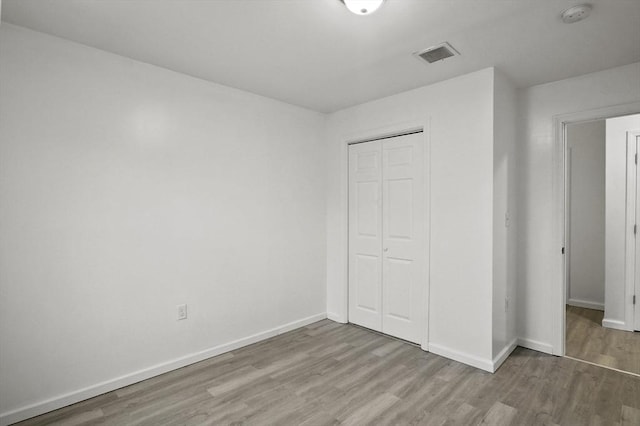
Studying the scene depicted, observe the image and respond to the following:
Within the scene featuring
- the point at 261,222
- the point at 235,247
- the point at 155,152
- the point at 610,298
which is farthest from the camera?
the point at 610,298

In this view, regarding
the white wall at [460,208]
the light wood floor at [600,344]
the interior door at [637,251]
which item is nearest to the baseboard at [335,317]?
the white wall at [460,208]

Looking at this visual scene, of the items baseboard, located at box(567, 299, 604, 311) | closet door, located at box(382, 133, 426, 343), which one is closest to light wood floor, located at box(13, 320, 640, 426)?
closet door, located at box(382, 133, 426, 343)

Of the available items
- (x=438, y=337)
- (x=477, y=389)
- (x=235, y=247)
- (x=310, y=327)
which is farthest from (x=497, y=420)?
(x=235, y=247)

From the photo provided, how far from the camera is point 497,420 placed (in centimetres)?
215

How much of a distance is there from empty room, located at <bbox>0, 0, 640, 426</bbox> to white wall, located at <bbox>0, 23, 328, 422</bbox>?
1 centimetres

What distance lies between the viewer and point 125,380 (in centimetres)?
256

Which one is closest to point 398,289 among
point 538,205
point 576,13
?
point 538,205

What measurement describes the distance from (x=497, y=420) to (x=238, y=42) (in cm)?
308

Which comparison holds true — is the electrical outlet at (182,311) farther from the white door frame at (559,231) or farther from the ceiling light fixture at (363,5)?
the white door frame at (559,231)

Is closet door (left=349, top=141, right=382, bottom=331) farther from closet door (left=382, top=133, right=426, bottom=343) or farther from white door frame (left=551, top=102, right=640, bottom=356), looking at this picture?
white door frame (left=551, top=102, right=640, bottom=356)

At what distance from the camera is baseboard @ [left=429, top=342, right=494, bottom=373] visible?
280 centimetres

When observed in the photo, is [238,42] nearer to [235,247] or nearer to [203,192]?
[203,192]

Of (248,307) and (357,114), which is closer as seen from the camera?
(248,307)

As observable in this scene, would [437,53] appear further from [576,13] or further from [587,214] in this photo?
[587,214]
